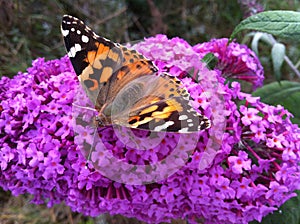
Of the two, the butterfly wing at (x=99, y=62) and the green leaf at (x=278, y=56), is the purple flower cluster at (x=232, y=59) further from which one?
the butterfly wing at (x=99, y=62)

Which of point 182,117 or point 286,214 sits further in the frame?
point 286,214

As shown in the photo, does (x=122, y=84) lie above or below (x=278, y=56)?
below

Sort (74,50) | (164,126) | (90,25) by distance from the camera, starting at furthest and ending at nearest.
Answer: (90,25)
(74,50)
(164,126)

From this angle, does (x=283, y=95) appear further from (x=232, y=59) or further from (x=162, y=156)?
(x=162, y=156)

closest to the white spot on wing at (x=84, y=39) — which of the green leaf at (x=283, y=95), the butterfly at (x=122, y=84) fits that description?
the butterfly at (x=122, y=84)

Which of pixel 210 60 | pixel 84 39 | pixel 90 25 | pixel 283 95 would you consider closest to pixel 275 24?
pixel 210 60

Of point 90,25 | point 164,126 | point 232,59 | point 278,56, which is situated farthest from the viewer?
point 90,25
